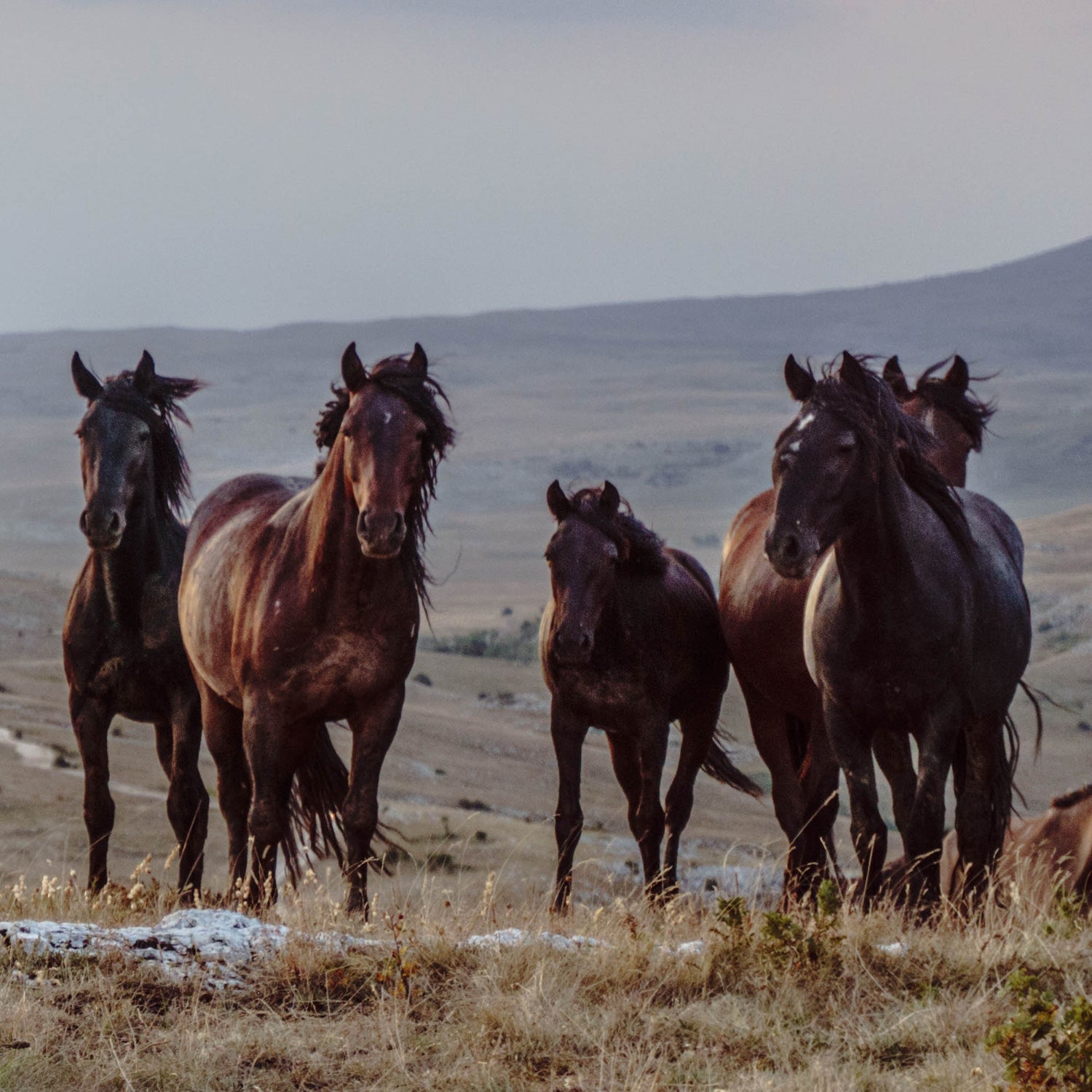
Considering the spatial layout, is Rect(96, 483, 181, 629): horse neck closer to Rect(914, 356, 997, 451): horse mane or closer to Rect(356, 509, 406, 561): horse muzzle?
Rect(356, 509, 406, 561): horse muzzle

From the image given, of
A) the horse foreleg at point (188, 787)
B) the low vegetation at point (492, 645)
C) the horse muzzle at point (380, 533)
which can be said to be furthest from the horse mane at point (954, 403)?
the low vegetation at point (492, 645)

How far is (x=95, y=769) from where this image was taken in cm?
867

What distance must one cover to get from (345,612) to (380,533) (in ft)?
2.62

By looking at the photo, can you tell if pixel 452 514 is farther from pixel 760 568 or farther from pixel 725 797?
pixel 760 568

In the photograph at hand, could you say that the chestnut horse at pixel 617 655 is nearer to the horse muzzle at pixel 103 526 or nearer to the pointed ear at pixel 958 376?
the pointed ear at pixel 958 376

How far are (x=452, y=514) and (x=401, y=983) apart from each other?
115 metres

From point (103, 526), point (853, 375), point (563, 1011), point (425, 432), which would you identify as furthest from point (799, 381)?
point (103, 526)

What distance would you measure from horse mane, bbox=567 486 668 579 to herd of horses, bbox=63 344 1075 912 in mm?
22

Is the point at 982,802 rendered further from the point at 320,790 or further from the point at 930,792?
the point at 320,790

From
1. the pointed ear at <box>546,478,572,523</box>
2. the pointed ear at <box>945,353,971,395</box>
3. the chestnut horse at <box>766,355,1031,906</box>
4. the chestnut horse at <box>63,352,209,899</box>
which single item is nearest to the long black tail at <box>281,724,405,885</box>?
the chestnut horse at <box>63,352,209,899</box>

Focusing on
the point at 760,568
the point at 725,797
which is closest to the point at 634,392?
the point at 725,797

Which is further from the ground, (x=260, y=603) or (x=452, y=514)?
(x=260, y=603)

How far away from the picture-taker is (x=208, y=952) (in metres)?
5.78

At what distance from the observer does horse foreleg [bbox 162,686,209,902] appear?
338 inches
